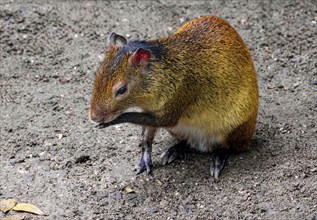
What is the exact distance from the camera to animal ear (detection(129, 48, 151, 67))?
5.41 meters

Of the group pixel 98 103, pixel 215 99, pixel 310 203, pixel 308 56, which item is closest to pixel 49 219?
pixel 98 103

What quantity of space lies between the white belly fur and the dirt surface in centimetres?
12

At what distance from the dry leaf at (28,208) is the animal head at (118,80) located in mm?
930

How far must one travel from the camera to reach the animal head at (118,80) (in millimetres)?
5312

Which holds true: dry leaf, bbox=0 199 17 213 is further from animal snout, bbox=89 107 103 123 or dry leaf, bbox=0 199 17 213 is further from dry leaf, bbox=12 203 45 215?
animal snout, bbox=89 107 103 123

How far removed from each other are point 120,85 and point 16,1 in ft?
12.5

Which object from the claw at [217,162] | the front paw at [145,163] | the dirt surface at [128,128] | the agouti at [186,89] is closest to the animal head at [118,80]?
the agouti at [186,89]

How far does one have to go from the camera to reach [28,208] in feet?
18.2

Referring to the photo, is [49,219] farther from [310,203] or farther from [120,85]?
[310,203]

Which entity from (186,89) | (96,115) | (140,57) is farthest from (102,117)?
(186,89)

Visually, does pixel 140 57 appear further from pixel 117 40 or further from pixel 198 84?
pixel 198 84

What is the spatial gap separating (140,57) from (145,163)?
1.10 meters

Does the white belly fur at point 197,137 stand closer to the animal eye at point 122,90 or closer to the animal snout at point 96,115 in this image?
the animal eye at point 122,90

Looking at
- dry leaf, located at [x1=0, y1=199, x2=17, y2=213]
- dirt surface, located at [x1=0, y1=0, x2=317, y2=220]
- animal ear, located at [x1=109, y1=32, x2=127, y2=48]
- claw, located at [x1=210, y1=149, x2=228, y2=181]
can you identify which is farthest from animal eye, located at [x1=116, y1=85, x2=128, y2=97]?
dry leaf, located at [x1=0, y1=199, x2=17, y2=213]
